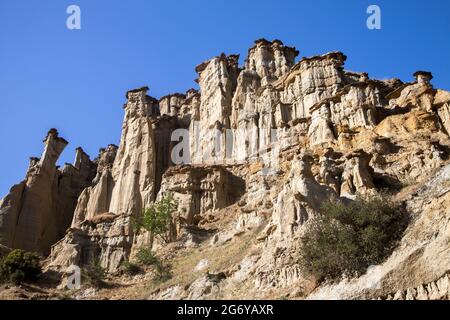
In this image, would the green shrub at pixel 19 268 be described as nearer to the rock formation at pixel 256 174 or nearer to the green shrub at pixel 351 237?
the rock formation at pixel 256 174

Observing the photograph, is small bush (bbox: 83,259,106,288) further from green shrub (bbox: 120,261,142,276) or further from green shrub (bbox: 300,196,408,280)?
green shrub (bbox: 300,196,408,280)

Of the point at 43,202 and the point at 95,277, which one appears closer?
the point at 95,277

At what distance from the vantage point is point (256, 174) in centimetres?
4638

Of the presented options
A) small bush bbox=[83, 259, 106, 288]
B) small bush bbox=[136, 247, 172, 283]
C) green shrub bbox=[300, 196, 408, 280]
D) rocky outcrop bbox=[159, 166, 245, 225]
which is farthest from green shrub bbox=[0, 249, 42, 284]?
green shrub bbox=[300, 196, 408, 280]

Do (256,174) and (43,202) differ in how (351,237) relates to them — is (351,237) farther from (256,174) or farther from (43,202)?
(43,202)

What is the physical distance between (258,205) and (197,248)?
538 cm

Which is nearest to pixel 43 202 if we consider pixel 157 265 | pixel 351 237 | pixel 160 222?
pixel 160 222

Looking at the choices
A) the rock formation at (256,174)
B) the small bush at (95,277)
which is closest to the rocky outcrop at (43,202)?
the rock formation at (256,174)

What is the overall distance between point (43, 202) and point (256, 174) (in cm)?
3034

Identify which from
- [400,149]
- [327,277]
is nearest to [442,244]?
[327,277]

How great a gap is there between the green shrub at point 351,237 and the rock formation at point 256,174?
66cm

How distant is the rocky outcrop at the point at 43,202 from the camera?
187ft

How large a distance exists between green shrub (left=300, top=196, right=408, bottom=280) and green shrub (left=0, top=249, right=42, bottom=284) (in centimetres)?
2013
